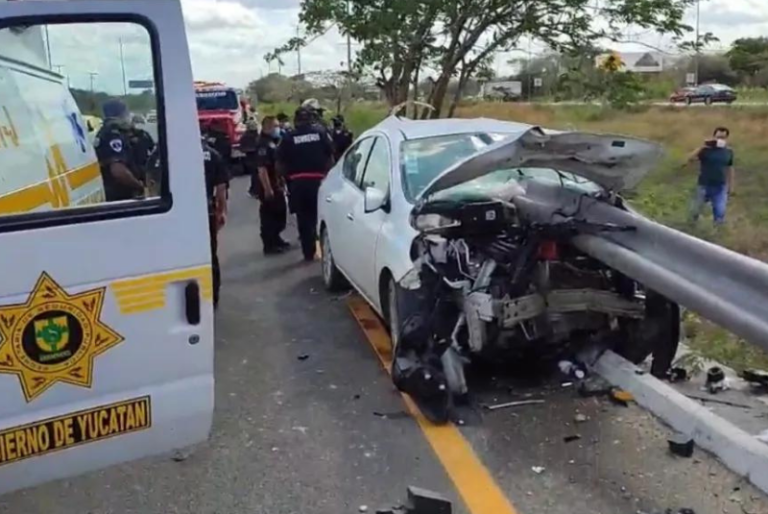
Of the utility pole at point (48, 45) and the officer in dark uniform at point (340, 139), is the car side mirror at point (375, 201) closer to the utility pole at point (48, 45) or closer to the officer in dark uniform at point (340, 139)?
the utility pole at point (48, 45)

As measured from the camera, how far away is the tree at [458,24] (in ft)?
49.4

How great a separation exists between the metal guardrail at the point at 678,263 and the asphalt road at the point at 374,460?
0.89 m

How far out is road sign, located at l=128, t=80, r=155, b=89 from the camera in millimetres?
3236

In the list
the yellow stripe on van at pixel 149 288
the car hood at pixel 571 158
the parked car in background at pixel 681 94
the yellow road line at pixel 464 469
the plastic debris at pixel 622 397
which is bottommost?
the yellow road line at pixel 464 469

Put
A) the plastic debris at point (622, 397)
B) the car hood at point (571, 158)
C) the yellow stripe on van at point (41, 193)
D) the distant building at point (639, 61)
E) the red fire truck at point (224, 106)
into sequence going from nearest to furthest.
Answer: the yellow stripe on van at point (41, 193) < the car hood at point (571, 158) < the plastic debris at point (622, 397) < the distant building at point (639, 61) < the red fire truck at point (224, 106)

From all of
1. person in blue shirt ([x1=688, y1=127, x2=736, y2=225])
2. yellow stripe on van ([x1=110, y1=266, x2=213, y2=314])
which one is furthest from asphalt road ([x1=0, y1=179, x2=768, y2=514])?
person in blue shirt ([x1=688, y1=127, x2=736, y2=225])

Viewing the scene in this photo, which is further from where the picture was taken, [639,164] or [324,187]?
[324,187]

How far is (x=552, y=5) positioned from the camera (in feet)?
50.2

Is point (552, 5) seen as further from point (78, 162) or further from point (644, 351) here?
point (78, 162)

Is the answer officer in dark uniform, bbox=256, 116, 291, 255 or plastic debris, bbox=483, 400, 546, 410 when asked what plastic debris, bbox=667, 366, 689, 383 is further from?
officer in dark uniform, bbox=256, 116, 291, 255

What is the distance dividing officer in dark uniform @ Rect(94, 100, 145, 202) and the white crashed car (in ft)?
7.39

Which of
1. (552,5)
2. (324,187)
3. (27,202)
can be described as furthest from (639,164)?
(552,5)

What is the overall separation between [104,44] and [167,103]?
0.27m

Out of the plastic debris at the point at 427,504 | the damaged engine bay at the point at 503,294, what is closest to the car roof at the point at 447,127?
the damaged engine bay at the point at 503,294
